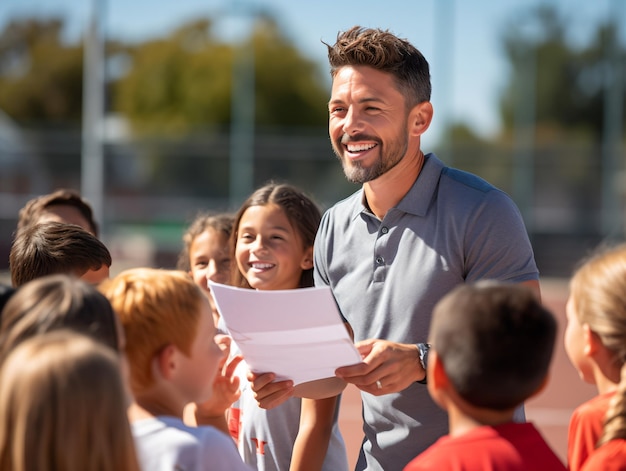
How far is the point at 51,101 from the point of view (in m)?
51.5

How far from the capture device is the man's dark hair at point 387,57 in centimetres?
314

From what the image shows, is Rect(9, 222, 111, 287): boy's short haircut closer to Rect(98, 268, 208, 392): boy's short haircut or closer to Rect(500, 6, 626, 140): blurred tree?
Rect(98, 268, 208, 392): boy's short haircut

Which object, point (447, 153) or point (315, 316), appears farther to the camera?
point (447, 153)

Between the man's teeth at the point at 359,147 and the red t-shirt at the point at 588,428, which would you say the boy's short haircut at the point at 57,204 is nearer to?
the man's teeth at the point at 359,147

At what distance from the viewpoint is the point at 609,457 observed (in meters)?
2.20

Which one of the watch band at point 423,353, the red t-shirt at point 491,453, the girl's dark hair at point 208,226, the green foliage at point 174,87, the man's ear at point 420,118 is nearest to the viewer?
the red t-shirt at point 491,453

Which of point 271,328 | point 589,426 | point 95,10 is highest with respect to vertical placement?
point 95,10

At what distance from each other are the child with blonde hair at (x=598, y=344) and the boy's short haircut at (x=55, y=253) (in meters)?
1.68

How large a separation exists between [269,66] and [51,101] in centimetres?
1257

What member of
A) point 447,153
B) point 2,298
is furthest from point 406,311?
point 447,153

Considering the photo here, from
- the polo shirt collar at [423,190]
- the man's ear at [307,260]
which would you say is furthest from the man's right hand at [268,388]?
the man's ear at [307,260]

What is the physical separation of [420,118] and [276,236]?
88cm

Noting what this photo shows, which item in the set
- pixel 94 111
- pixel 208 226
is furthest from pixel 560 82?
pixel 208 226

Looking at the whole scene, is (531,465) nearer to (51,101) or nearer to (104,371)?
(104,371)
